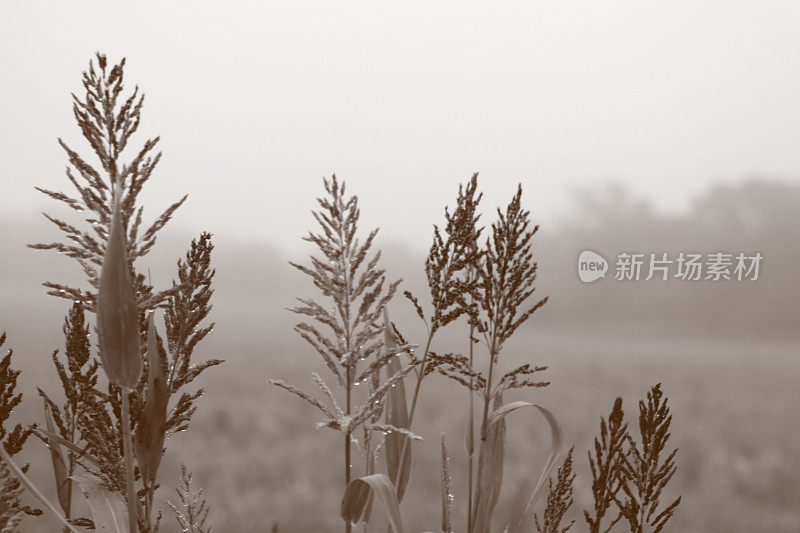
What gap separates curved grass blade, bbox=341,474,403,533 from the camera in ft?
2.34

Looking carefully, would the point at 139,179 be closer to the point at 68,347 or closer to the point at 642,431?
the point at 68,347

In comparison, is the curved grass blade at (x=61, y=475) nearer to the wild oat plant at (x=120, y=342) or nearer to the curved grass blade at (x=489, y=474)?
the wild oat plant at (x=120, y=342)

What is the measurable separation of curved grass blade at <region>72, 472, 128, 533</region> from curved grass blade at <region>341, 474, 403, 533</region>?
23cm

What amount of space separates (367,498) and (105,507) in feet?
0.91

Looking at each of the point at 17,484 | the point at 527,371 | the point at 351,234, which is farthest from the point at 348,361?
the point at 17,484

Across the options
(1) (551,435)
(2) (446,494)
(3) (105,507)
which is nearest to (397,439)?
(2) (446,494)

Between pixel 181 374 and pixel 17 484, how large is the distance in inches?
9.0

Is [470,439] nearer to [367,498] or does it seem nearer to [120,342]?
[367,498]

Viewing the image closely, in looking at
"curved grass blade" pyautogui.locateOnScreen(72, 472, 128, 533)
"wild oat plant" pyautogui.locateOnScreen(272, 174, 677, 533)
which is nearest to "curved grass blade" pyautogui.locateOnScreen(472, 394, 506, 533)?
"wild oat plant" pyautogui.locateOnScreen(272, 174, 677, 533)

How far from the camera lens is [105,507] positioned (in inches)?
28.9

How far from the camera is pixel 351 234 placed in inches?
30.8

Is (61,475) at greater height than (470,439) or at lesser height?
lesser

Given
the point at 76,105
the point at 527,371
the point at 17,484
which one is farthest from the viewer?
the point at 527,371

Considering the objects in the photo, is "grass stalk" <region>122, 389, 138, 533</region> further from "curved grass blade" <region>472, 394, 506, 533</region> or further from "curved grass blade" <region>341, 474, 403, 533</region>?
"curved grass blade" <region>472, 394, 506, 533</region>
